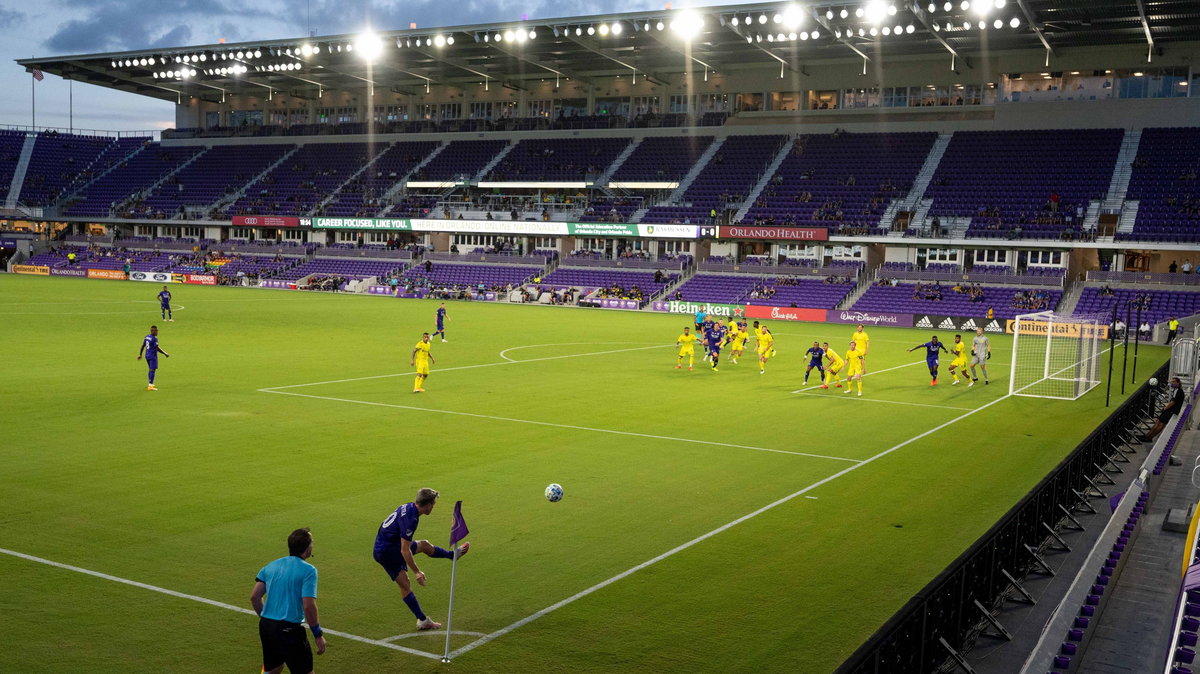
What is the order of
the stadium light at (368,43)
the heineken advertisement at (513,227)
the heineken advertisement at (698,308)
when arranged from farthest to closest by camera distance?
1. the stadium light at (368,43)
2. the heineken advertisement at (513,227)
3. the heineken advertisement at (698,308)

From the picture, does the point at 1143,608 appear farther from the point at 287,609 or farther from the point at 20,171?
the point at 20,171

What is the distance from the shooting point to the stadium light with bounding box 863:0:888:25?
5599cm

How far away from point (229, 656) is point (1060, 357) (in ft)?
123

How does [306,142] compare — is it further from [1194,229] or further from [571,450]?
[571,450]

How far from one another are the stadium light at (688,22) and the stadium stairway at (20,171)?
72.5 meters

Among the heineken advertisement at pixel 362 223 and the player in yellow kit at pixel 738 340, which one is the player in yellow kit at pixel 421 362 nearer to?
the player in yellow kit at pixel 738 340

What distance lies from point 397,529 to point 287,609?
75.9 inches

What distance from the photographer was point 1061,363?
37.3m

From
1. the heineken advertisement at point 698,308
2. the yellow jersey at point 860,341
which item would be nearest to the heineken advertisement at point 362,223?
the heineken advertisement at point 698,308

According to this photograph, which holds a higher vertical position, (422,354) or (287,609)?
(422,354)

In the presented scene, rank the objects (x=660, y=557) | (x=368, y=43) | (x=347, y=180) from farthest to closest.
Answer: (x=347, y=180) → (x=368, y=43) → (x=660, y=557)

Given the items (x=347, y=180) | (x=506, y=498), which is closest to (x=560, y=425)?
(x=506, y=498)

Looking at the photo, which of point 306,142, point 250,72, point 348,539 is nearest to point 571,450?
point 348,539

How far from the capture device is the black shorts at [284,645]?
24.2 feet
